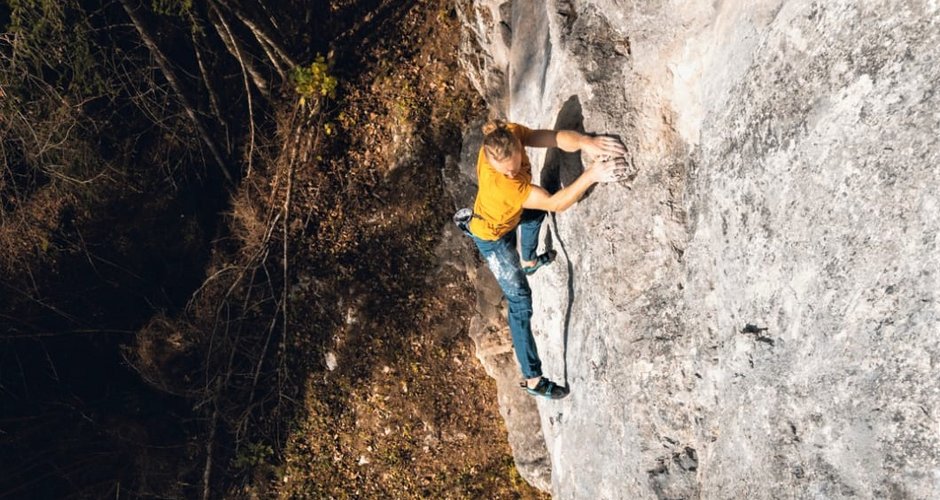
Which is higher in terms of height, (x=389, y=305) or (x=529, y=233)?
(x=529, y=233)

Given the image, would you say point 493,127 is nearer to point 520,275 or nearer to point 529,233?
point 529,233

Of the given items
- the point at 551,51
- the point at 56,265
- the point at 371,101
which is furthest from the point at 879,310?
the point at 56,265

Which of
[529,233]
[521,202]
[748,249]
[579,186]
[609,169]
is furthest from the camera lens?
[529,233]

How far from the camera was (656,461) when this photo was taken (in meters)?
4.20

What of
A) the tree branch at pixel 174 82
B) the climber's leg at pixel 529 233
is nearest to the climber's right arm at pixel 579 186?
the climber's leg at pixel 529 233

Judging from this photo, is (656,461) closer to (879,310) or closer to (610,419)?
(610,419)

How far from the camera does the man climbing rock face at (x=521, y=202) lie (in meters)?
4.25

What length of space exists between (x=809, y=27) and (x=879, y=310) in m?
1.17

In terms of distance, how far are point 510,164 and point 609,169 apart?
586 mm

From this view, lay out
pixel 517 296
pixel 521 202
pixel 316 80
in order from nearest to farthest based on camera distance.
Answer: pixel 521 202 → pixel 517 296 → pixel 316 80

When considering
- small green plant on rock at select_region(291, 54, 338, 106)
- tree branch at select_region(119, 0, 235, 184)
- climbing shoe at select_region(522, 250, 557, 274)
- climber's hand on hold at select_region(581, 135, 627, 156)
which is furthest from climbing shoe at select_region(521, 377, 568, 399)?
tree branch at select_region(119, 0, 235, 184)

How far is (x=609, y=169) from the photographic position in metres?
4.18

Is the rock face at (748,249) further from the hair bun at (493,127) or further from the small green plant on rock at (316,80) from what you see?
the small green plant on rock at (316,80)

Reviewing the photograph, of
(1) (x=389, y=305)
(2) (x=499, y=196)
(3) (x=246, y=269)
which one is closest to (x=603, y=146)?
(2) (x=499, y=196)
